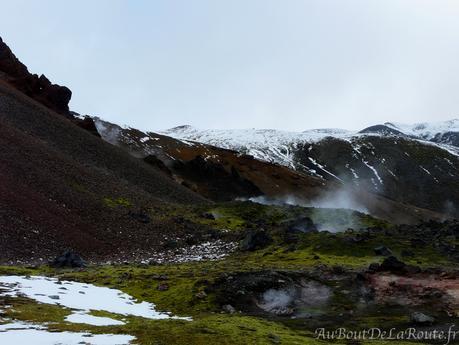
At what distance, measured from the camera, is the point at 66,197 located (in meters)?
55.4

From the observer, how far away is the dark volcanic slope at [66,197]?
4350cm

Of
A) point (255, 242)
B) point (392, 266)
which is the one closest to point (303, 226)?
point (255, 242)

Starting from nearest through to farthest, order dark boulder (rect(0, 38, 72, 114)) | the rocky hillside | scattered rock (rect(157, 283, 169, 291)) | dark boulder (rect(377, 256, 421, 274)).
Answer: scattered rock (rect(157, 283, 169, 291)) < dark boulder (rect(377, 256, 421, 274)) < the rocky hillside < dark boulder (rect(0, 38, 72, 114))

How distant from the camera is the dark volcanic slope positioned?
43.5 m

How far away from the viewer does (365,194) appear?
6353 inches

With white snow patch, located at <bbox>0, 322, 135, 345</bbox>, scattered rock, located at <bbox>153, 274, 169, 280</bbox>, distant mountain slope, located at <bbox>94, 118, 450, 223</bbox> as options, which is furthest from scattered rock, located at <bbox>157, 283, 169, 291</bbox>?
distant mountain slope, located at <bbox>94, 118, 450, 223</bbox>

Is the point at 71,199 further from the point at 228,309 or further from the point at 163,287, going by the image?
the point at 228,309

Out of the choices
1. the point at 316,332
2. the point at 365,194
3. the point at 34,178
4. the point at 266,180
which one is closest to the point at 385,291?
the point at 316,332

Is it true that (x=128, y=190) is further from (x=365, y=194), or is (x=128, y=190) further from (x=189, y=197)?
(x=365, y=194)

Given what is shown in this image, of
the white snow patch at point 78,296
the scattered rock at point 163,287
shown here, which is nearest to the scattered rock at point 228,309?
the white snow patch at point 78,296

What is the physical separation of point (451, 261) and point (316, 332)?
24.4m

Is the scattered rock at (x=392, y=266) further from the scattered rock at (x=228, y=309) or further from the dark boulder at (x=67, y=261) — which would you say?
the dark boulder at (x=67, y=261)

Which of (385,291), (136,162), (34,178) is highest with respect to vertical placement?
(136,162)

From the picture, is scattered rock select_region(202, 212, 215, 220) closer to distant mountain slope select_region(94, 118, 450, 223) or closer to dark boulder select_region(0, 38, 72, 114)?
distant mountain slope select_region(94, 118, 450, 223)
